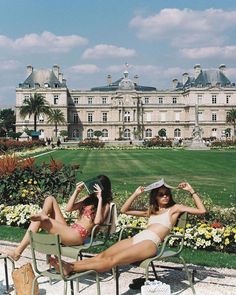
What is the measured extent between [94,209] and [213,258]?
1.95 meters

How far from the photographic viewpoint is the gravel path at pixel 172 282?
5.33 metres

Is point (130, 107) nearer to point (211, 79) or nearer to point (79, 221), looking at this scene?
point (211, 79)

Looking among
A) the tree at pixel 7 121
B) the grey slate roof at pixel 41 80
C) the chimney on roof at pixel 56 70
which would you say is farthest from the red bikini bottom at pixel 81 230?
the tree at pixel 7 121

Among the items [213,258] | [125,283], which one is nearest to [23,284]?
[125,283]

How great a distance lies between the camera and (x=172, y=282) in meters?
5.62

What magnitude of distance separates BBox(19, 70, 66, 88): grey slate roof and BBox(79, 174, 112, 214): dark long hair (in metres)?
78.7

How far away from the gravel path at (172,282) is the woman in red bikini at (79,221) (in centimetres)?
51

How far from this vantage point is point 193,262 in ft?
21.2

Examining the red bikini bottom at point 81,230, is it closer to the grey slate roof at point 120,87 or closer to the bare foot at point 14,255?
the bare foot at point 14,255

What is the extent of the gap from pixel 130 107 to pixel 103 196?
3108 inches

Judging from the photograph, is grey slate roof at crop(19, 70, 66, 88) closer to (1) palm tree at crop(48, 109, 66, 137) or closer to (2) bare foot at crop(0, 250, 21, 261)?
(1) palm tree at crop(48, 109, 66, 137)

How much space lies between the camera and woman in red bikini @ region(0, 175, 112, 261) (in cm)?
544

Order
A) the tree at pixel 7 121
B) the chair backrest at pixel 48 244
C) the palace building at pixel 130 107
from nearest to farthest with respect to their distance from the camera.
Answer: the chair backrest at pixel 48 244
the palace building at pixel 130 107
the tree at pixel 7 121

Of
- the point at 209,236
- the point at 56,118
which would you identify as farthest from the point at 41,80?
the point at 209,236
